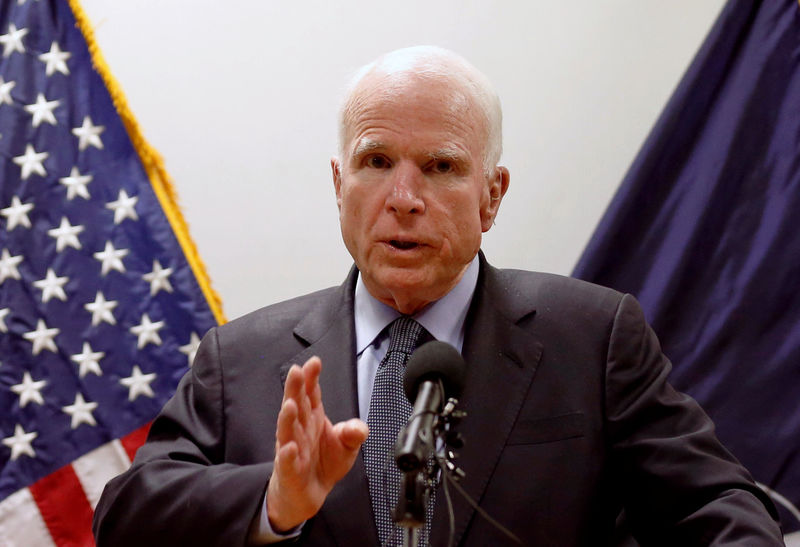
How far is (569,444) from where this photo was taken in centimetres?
180

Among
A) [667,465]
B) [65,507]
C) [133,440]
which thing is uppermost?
[667,465]

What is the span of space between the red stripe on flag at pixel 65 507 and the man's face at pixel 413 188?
135 centimetres

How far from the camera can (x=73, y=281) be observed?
2.66 meters

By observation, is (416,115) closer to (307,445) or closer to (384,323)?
(384,323)

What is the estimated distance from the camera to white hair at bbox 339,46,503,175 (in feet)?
6.16

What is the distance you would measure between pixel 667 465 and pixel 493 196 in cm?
72

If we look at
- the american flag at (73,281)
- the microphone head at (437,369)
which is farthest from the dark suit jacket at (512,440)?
the american flag at (73,281)

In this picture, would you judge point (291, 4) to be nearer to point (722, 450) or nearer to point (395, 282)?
point (395, 282)

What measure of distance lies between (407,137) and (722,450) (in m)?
0.92

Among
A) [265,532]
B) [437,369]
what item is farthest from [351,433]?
[265,532]

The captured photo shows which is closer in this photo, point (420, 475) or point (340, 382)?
point (420, 475)

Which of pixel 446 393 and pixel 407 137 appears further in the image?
pixel 407 137

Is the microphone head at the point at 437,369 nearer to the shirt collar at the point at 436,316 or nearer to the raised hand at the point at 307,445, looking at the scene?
the raised hand at the point at 307,445

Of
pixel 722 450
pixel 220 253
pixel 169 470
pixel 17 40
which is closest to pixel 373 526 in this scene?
pixel 169 470
